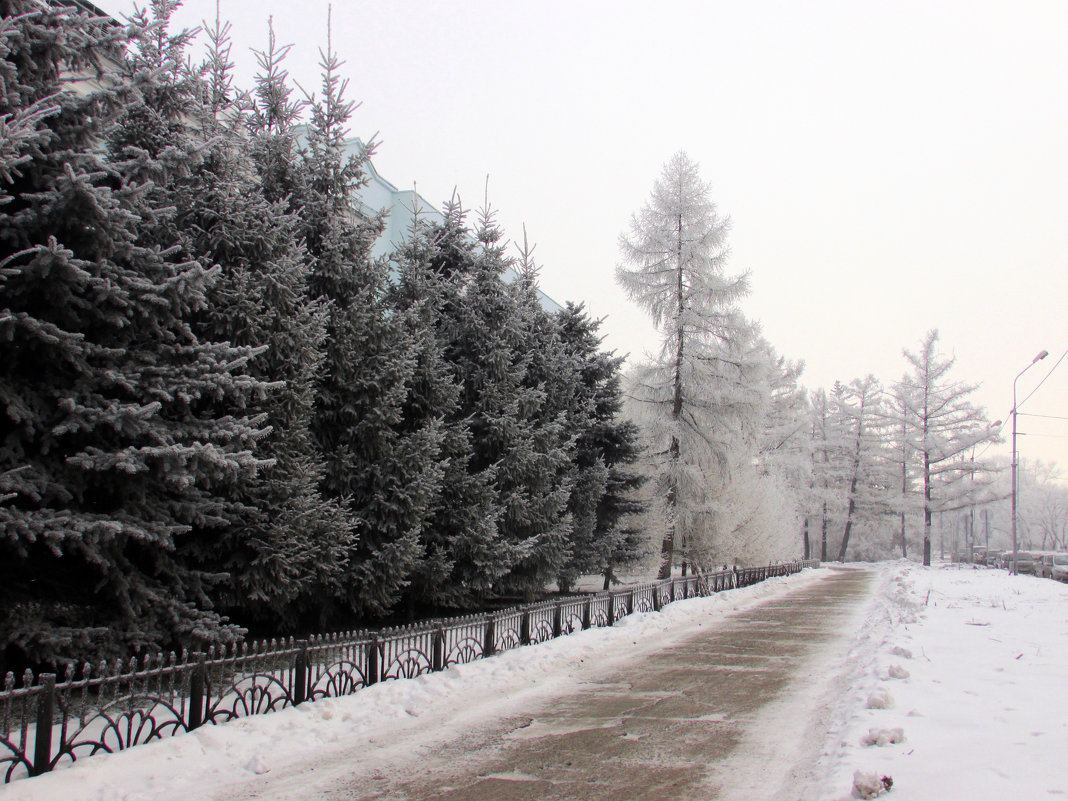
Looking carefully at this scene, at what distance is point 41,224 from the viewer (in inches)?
287

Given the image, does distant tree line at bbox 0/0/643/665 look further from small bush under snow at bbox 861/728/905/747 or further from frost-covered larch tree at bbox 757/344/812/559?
frost-covered larch tree at bbox 757/344/812/559

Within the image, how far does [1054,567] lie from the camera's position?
37.1 m

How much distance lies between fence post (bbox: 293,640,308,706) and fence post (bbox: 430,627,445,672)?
223cm

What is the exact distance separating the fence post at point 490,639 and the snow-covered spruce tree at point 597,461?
7751mm

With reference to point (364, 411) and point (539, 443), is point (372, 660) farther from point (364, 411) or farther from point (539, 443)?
point (539, 443)

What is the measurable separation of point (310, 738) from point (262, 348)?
463 cm

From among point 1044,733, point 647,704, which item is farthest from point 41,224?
point 1044,733

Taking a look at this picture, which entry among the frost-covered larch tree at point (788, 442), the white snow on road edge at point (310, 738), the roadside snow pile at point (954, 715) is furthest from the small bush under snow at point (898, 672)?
the frost-covered larch tree at point (788, 442)

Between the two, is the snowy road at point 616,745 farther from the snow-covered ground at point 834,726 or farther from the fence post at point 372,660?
the fence post at point 372,660

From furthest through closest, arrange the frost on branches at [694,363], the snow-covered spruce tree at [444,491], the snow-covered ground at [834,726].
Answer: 1. the frost on branches at [694,363]
2. the snow-covered spruce tree at [444,491]
3. the snow-covered ground at [834,726]

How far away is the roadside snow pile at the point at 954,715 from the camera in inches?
184

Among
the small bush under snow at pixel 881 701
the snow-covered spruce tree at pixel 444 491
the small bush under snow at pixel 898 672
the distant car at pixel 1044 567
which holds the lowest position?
the distant car at pixel 1044 567

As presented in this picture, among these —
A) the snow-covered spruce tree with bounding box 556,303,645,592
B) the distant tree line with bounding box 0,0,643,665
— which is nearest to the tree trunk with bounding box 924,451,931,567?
the snow-covered spruce tree with bounding box 556,303,645,592

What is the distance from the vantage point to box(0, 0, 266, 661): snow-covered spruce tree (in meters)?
6.95
